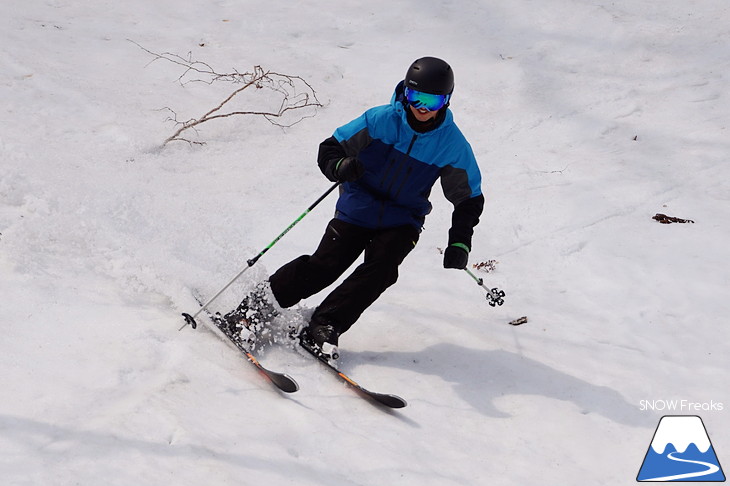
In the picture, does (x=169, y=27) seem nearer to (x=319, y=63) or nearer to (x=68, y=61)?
(x=68, y=61)

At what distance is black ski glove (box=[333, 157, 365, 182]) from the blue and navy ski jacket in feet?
0.16

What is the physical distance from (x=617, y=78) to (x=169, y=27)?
213 inches

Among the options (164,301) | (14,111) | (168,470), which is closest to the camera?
(168,470)

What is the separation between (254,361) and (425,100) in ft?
5.57

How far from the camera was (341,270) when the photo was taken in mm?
4051

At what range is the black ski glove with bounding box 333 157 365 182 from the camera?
3.77 meters

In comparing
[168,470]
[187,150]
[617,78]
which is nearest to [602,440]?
[168,470]

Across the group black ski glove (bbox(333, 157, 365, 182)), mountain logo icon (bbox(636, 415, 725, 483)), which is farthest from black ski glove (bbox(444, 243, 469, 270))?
mountain logo icon (bbox(636, 415, 725, 483))

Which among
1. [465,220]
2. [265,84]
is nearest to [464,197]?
[465,220]

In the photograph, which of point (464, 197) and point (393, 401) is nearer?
point (393, 401)

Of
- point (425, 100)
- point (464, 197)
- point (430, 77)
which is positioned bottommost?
point (464, 197)

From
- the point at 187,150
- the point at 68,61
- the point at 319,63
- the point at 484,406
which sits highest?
the point at 319,63

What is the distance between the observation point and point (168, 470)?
2.62 metres

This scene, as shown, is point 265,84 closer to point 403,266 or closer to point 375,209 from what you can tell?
point 403,266
